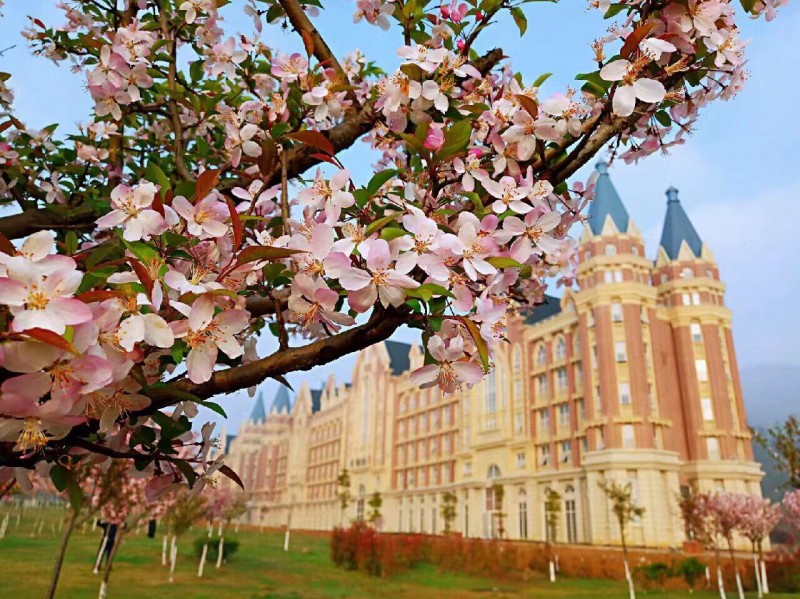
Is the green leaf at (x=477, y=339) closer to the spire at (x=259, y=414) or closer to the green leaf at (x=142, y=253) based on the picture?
the green leaf at (x=142, y=253)

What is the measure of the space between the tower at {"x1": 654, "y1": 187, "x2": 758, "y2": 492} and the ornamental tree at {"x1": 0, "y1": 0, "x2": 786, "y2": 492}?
4037 cm

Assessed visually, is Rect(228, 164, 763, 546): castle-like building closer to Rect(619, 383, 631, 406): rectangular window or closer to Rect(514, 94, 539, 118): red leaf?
Rect(619, 383, 631, 406): rectangular window

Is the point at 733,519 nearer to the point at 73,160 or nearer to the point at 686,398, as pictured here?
the point at 686,398

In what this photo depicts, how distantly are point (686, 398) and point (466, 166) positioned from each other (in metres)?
41.7

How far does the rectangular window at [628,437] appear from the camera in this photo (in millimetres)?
35375

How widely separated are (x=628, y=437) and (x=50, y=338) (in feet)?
127

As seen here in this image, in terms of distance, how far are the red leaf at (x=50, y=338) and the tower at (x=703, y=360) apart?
41.9 meters

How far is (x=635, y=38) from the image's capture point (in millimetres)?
1762

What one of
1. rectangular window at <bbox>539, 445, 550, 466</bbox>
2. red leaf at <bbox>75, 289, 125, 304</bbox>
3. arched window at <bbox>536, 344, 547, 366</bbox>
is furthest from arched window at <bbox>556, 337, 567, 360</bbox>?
red leaf at <bbox>75, 289, 125, 304</bbox>

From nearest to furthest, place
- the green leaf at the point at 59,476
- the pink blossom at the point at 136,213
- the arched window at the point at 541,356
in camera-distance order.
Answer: the pink blossom at the point at 136,213 → the green leaf at the point at 59,476 → the arched window at the point at 541,356

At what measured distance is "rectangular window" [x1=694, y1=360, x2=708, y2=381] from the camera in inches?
1505

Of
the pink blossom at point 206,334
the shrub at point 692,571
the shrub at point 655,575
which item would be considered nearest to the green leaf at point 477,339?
the pink blossom at point 206,334

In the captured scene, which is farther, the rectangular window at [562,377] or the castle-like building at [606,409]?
the rectangular window at [562,377]

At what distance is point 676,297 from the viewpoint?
1598 inches
